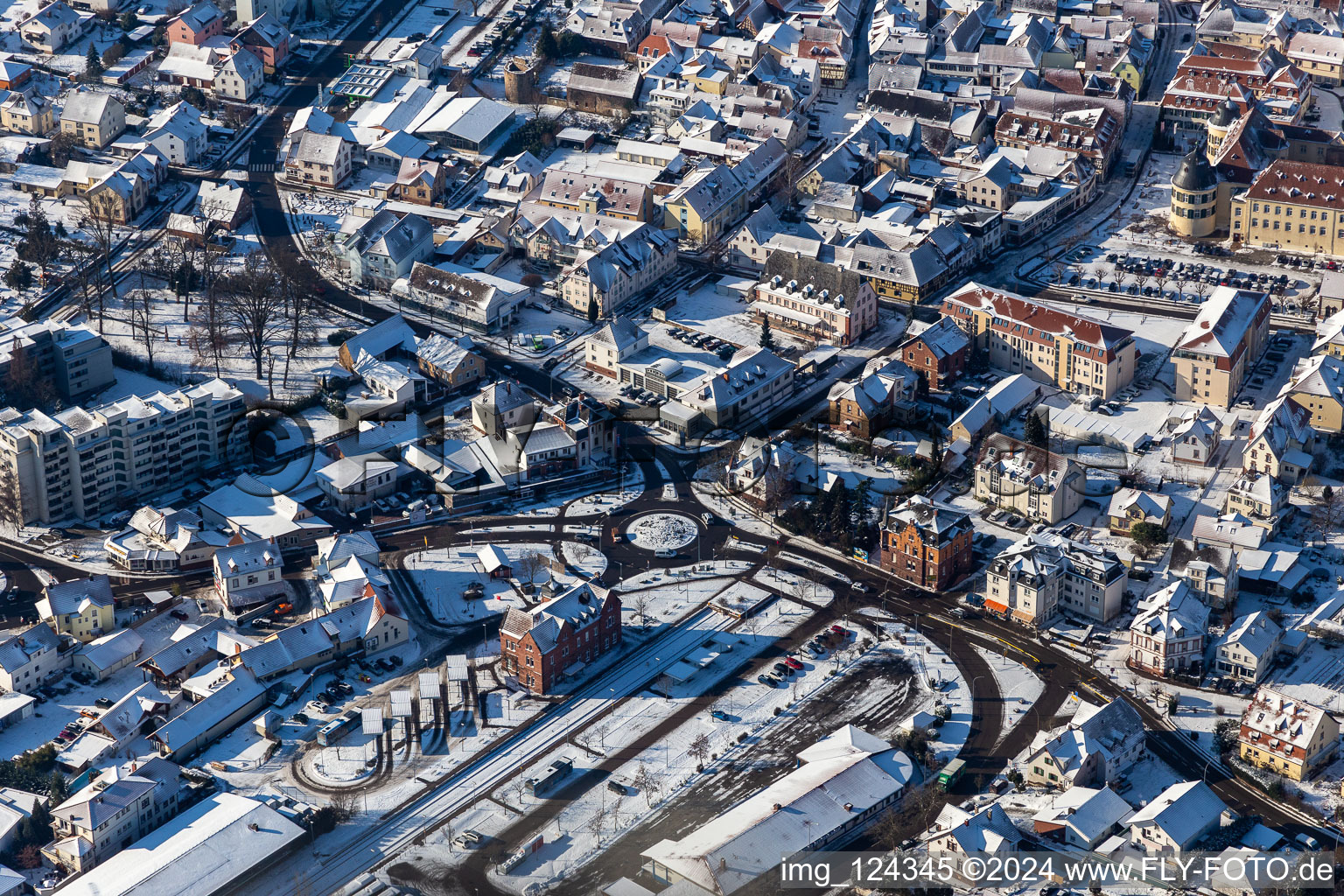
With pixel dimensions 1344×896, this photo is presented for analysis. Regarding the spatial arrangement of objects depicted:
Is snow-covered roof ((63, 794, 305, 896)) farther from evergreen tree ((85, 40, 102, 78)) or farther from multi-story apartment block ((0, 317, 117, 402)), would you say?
evergreen tree ((85, 40, 102, 78))

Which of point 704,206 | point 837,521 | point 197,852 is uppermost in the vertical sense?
point 704,206

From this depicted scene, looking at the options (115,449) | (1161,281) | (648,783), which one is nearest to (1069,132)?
(1161,281)

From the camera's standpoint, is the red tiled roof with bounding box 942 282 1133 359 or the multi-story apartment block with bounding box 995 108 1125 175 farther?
the multi-story apartment block with bounding box 995 108 1125 175

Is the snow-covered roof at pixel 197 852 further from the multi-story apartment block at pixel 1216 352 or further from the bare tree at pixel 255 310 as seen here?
the multi-story apartment block at pixel 1216 352

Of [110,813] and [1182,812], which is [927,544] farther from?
[110,813]

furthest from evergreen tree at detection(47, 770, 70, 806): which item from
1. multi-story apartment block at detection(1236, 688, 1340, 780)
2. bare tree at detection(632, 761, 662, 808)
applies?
multi-story apartment block at detection(1236, 688, 1340, 780)

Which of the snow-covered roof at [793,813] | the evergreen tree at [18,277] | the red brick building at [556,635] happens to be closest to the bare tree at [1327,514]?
the snow-covered roof at [793,813]
